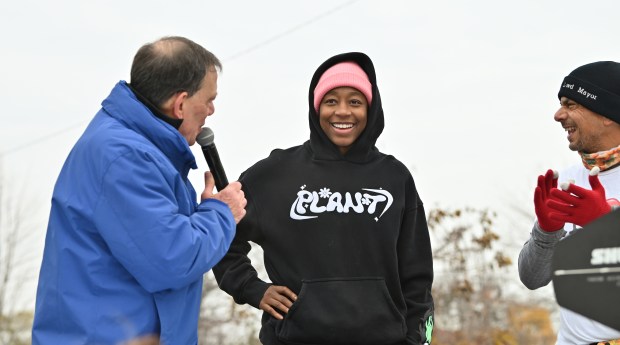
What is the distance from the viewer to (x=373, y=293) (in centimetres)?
406

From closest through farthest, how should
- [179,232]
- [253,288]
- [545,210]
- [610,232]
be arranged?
[610,232]
[179,232]
[545,210]
[253,288]

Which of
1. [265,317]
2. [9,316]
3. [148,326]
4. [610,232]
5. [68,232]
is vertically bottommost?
[9,316]

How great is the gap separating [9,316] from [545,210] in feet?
46.6

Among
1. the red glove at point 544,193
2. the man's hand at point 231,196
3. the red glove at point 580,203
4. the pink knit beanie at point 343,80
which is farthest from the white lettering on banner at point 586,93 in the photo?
the man's hand at point 231,196

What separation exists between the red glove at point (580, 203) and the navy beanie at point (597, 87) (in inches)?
31.0

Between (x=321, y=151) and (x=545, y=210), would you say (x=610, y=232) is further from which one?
(x=321, y=151)

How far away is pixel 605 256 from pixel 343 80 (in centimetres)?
271

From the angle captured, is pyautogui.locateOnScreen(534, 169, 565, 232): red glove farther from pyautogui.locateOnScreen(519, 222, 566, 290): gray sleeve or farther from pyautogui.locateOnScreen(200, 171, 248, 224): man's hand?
pyautogui.locateOnScreen(200, 171, 248, 224): man's hand

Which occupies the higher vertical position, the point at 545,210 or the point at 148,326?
the point at 545,210

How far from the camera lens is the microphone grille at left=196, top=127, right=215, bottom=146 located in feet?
11.5

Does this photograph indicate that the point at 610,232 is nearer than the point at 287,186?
Yes

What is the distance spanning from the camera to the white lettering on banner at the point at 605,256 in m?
1.67

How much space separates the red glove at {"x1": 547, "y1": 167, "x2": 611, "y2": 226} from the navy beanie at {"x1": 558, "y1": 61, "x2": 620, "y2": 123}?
2.58ft

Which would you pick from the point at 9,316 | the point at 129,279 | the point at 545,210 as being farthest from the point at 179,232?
the point at 9,316
